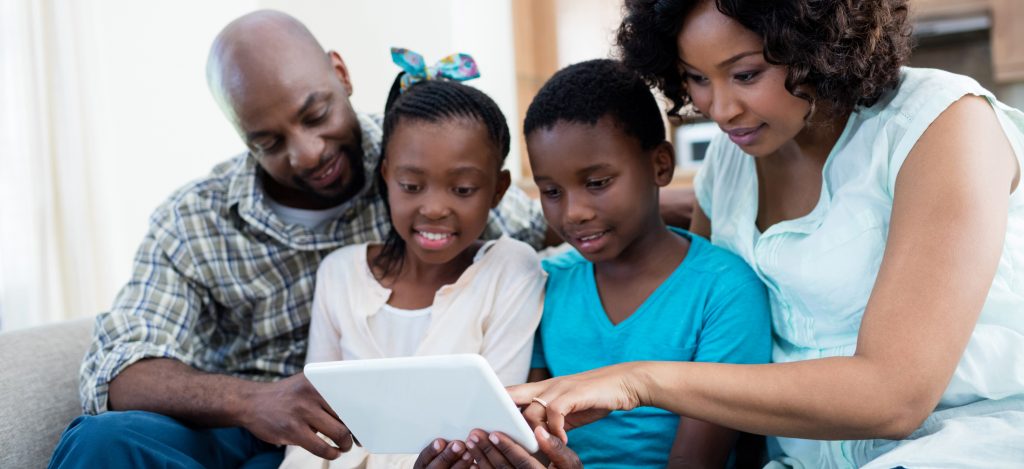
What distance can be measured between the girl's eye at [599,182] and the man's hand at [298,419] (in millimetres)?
508

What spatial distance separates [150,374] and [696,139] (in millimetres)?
3255

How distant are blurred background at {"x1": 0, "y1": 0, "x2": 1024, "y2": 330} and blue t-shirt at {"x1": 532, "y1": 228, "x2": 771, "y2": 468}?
82.4 inches

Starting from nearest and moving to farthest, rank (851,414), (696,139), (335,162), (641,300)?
(851,414)
(641,300)
(335,162)
(696,139)

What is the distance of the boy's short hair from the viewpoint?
4.66 feet

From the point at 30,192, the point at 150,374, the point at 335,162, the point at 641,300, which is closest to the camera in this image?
the point at 641,300

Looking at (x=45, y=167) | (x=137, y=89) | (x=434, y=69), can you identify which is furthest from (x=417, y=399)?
(x=137, y=89)

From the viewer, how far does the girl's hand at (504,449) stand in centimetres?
104

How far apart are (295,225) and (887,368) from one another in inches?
45.8

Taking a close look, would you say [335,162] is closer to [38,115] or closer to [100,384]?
[100,384]

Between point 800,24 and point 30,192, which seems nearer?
point 800,24

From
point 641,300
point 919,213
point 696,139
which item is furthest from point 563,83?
point 696,139

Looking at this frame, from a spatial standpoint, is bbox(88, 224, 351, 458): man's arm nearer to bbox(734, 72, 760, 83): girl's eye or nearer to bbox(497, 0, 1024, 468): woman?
bbox(497, 0, 1024, 468): woman

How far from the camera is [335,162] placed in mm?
1754

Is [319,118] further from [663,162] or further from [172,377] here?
[663,162]
